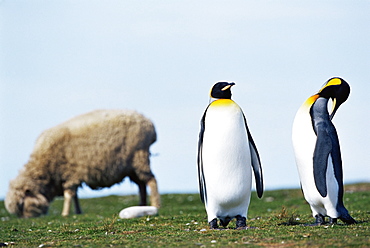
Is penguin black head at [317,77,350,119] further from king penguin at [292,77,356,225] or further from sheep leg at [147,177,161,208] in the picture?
sheep leg at [147,177,161,208]

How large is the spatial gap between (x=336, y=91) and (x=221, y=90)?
6.68ft

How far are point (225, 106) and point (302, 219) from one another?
317 cm

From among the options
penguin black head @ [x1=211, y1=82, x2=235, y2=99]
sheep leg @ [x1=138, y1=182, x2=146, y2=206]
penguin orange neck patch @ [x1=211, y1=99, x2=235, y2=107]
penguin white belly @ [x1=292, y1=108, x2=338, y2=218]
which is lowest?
sheep leg @ [x1=138, y1=182, x2=146, y2=206]

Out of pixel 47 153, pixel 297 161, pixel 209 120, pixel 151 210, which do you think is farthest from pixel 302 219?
pixel 47 153

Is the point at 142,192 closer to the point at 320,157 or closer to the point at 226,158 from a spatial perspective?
the point at 226,158

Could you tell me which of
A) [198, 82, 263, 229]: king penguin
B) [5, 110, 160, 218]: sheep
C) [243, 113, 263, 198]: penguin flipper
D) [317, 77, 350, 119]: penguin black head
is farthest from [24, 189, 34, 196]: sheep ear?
[317, 77, 350, 119]: penguin black head

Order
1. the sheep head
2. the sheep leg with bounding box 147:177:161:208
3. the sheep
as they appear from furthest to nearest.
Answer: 1. the sheep leg with bounding box 147:177:161:208
2. the sheep head
3. the sheep

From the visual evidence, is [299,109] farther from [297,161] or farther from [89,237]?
[89,237]

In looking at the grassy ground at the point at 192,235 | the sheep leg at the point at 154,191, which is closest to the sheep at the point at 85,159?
the sheep leg at the point at 154,191

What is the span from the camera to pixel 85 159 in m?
18.3

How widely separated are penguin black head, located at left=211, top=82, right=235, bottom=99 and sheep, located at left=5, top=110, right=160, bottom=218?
900 centimetres

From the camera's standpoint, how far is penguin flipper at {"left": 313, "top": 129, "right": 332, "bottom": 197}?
933 centimetres

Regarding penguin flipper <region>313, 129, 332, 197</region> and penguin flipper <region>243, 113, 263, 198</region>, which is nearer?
penguin flipper <region>313, 129, 332, 197</region>

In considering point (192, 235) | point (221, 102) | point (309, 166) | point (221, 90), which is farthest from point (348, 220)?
point (221, 90)
